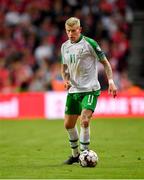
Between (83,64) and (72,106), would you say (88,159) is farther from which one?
(83,64)

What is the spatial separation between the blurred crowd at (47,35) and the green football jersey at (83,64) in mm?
12173

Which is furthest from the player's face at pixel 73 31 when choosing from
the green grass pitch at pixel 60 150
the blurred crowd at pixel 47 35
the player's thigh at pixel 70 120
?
the blurred crowd at pixel 47 35

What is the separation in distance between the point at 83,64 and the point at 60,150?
10.2 feet

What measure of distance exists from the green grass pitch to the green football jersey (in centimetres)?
130

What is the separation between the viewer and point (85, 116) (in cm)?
1222

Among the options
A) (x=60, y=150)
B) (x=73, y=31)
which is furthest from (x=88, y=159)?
(x=60, y=150)

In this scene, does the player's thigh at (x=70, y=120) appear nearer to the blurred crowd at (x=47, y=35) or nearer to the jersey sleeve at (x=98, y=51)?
the jersey sleeve at (x=98, y=51)

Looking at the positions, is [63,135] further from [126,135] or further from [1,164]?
[1,164]

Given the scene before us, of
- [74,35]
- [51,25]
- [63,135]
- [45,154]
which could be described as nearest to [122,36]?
[51,25]

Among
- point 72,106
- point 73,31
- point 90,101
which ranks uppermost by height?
point 73,31

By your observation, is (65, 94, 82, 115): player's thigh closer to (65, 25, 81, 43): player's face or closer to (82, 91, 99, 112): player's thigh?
(82, 91, 99, 112): player's thigh

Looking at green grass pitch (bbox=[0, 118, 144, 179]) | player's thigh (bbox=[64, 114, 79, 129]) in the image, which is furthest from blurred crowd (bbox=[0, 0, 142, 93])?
player's thigh (bbox=[64, 114, 79, 129])

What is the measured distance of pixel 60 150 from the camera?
15.2 meters

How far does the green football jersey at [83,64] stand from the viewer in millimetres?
12516
